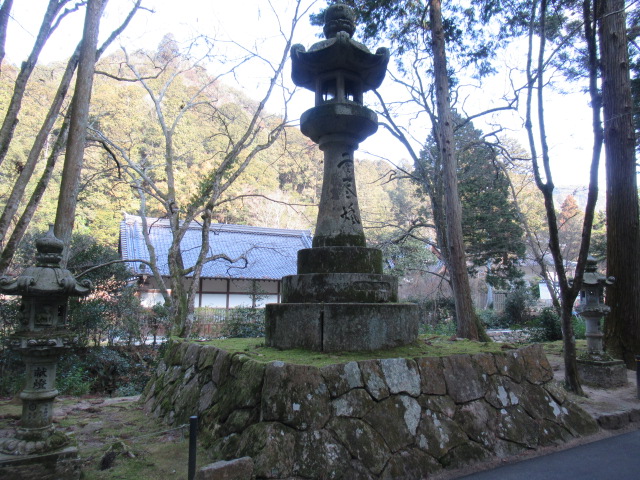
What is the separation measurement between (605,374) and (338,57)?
6076 millimetres

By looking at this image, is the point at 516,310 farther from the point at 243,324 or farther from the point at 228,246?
the point at 228,246

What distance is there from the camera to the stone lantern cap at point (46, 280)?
2.94 metres

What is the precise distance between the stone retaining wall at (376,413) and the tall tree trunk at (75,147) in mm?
2666

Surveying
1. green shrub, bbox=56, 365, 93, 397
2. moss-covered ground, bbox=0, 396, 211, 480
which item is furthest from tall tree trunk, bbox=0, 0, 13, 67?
green shrub, bbox=56, 365, 93, 397

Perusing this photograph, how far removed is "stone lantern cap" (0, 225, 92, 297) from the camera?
2.94 metres

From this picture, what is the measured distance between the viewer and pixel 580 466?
129 inches

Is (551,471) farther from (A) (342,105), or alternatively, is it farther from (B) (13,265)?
(B) (13,265)

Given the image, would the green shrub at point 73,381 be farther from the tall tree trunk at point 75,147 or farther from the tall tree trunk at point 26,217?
the tall tree trunk at point 75,147

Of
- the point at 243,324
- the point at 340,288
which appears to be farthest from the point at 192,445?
the point at 243,324

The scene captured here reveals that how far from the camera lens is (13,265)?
948cm

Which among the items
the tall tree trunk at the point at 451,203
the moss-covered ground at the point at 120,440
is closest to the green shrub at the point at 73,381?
the moss-covered ground at the point at 120,440

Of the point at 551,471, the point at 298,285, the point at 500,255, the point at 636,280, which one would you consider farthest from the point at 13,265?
the point at 500,255

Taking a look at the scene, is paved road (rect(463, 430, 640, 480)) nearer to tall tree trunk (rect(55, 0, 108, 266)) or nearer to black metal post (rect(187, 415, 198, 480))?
black metal post (rect(187, 415, 198, 480))

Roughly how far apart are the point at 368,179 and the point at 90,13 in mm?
20701
